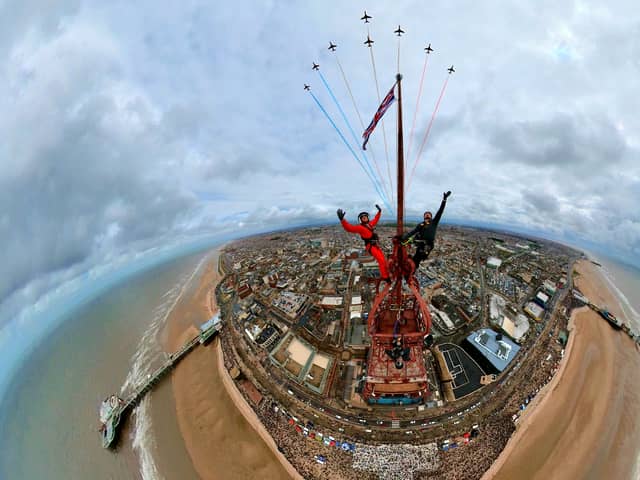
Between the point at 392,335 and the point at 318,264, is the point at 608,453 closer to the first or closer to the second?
the point at 392,335

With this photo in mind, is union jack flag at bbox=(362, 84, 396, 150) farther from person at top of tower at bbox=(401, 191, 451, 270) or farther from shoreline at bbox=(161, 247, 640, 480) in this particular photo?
shoreline at bbox=(161, 247, 640, 480)

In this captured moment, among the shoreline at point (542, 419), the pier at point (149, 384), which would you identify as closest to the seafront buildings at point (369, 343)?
the shoreline at point (542, 419)

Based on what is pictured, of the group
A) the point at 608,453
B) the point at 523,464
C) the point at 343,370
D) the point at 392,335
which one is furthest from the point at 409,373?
the point at 608,453

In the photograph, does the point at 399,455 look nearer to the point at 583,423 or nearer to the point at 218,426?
the point at 218,426

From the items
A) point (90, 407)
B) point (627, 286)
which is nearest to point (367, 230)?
point (90, 407)

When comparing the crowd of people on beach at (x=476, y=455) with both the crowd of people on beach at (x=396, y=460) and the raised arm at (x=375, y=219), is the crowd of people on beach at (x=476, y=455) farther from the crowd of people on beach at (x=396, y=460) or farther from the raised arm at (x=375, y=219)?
the raised arm at (x=375, y=219)

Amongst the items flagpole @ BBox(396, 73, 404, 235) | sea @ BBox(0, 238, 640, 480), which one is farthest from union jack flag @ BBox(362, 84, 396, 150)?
sea @ BBox(0, 238, 640, 480)

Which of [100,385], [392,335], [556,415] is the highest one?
[392,335]
